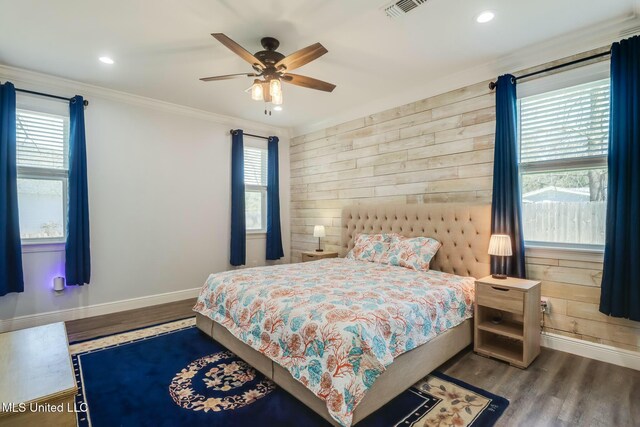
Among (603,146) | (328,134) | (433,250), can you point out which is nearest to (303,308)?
(433,250)

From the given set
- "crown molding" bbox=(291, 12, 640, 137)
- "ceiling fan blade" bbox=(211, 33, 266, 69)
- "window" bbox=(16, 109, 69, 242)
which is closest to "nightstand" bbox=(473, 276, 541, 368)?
"crown molding" bbox=(291, 12, 640, 137)

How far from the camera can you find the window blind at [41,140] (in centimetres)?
345

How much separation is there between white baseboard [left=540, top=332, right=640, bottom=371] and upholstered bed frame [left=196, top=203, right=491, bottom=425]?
763 millimetres

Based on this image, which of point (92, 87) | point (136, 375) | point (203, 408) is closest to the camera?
point (203, 408)

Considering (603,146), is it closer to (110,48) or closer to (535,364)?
(535,364)

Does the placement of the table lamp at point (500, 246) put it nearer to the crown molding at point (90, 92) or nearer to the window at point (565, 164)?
the window at point (565, 164)

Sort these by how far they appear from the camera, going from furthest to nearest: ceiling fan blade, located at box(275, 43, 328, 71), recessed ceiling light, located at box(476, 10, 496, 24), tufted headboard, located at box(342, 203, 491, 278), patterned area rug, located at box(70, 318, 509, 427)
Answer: tufted headboard, located at box(342, 203, 491, 278) < recessed ceiling light, located at box(476, 10, 496, 24) < ceiling fan blade, located at box(275, 43, 328, 71) < patterned area rug, located at box(70, 318, 509, 427)

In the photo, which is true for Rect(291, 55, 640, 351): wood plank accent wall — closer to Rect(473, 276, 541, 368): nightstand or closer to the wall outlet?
the wall outlet

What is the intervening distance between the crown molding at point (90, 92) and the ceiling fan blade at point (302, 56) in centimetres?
251

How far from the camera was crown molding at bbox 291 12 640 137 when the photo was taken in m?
2.55

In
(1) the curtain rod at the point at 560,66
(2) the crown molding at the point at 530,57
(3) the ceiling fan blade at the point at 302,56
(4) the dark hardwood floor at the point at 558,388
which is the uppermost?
(2) the crown molding at the point at 530,57

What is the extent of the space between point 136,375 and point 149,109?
11.1ft

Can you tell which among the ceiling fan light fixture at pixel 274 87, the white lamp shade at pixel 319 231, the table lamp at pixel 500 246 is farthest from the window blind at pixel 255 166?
the table lamp at pixel 500 246

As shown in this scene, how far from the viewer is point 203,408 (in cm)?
200
